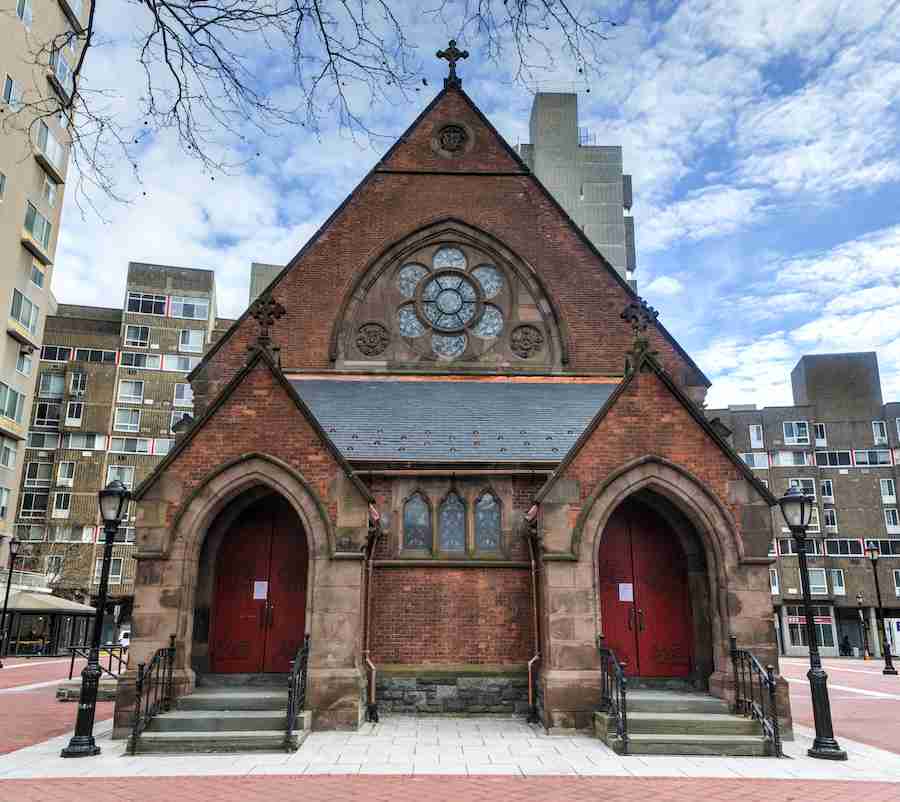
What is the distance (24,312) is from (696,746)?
40.6 metres

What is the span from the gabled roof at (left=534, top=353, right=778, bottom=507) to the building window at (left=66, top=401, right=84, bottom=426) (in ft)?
169

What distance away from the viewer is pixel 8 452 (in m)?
39.3

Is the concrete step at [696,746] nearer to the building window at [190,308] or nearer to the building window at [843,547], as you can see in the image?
the building window at [843,547]

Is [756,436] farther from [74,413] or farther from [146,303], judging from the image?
[74,413]

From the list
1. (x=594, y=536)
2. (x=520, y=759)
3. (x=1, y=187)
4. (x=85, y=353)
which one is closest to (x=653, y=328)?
(x=594, y=536)

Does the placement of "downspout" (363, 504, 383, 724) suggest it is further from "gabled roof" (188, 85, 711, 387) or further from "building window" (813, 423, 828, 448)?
"building window" (813, 423, 828, 448)

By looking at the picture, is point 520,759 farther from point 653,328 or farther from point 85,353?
point 85,353

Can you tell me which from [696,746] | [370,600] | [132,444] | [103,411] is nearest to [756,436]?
[132,444]

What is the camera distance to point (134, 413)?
56.0 meters

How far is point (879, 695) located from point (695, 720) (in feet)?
39.9

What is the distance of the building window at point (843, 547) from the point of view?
5050cm

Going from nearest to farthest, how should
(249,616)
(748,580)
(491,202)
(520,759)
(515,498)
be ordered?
1. (520,759)
2. (748,580)
3. (249,616)
4. (515,498)
5. (491,202)

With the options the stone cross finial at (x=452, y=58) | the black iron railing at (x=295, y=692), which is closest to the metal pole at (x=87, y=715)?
the black iron railing at (x=295, y=692)

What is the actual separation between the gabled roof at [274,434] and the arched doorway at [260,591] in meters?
1.81
